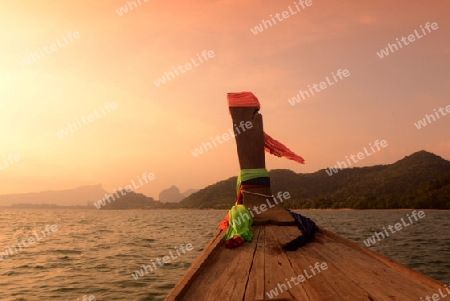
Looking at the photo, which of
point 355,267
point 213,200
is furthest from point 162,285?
point 213,200

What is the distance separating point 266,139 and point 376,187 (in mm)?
118923

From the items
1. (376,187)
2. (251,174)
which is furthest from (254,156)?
(376,187)

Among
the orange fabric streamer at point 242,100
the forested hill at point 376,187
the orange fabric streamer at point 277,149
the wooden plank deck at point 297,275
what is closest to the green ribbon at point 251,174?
the orange fabric streamer at point 277,149

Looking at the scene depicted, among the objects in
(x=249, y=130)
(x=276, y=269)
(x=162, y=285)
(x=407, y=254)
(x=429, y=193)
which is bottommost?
(x=429, y=193)

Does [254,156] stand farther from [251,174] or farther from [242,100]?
[242,100]

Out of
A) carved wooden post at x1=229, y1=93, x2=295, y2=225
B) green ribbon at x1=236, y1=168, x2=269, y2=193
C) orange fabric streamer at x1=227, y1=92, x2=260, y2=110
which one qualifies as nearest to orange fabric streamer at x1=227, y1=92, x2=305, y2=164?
orange fabric streamer at x1=227, y1=92, x2=260, y2=110

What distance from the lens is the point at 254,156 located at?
8562mm

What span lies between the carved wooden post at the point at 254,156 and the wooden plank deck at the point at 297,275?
2.26 m

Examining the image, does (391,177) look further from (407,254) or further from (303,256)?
(303,256)

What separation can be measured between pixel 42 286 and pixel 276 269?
973cm

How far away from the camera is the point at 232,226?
22.0ft

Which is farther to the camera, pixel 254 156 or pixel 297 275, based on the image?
pixel 254 156

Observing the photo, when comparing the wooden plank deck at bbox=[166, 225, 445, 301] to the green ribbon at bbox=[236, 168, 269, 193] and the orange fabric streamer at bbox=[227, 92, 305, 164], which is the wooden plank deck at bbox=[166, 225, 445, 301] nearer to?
the green ribbon at bbox=[236, 168, 269, 193]

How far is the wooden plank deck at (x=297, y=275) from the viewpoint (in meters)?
3.48
